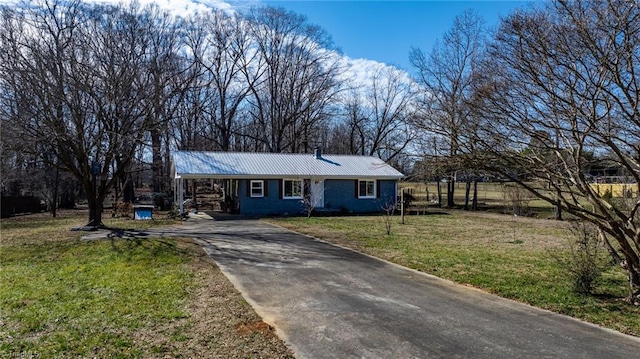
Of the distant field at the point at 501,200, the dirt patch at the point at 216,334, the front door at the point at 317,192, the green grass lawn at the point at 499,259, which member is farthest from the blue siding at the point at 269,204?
the dirt patch at the point at 216,334

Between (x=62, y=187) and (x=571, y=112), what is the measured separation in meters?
32.8

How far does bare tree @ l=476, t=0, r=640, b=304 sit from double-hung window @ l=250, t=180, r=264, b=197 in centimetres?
1801

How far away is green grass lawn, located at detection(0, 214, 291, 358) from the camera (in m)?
4.41

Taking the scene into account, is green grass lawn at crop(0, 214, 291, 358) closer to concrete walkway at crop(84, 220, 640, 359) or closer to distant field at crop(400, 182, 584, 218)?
concrete walkway at crop(84, 220, 640, 359)

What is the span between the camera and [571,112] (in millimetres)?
5703

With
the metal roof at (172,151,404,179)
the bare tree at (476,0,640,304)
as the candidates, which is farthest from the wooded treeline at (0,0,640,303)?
the metal roof at (172,151,404,179)

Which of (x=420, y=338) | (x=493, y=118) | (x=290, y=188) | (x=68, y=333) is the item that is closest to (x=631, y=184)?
(x=493, y=118)

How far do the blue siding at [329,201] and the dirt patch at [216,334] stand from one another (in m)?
16.7

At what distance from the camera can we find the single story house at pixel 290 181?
22.9 m

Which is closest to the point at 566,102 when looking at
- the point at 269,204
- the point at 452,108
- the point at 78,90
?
the point at 452,108

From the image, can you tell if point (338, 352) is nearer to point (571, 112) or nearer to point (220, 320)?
point (220, 320)

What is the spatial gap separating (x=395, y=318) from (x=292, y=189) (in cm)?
1877

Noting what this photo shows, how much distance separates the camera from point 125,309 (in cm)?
574

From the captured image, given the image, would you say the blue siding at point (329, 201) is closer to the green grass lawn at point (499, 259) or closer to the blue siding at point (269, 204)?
the blue siding at point (269, 204)
